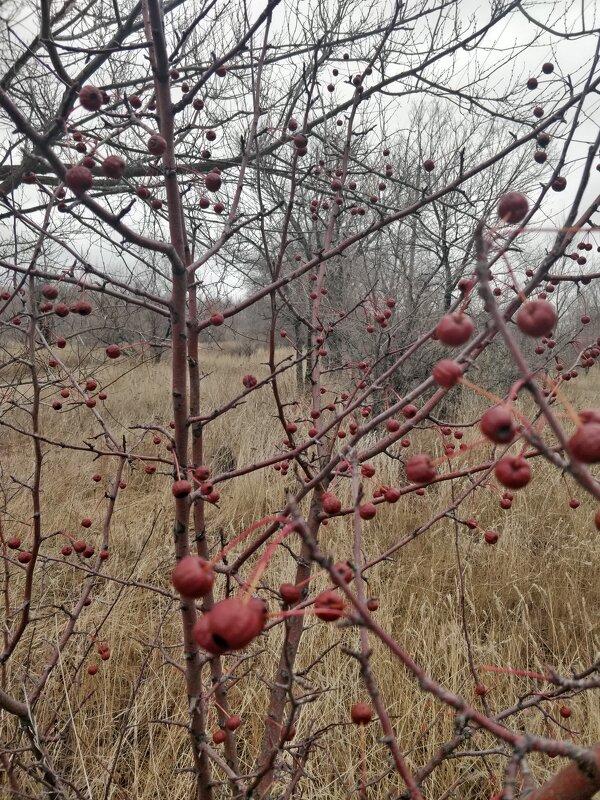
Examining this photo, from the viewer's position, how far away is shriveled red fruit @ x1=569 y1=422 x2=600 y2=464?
0.45 meters

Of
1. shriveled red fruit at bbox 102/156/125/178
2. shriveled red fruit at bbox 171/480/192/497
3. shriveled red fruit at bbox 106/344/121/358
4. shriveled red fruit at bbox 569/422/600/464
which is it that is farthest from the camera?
shriveled red fruit at bbox 106/344/121/358

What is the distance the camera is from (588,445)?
0.46m

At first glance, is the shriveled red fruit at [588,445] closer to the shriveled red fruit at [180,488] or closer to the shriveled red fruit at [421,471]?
the shriveled red fruit at [421,471]

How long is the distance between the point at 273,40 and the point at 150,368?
7.56 metres

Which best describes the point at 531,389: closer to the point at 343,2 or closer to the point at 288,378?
the point at 343,2

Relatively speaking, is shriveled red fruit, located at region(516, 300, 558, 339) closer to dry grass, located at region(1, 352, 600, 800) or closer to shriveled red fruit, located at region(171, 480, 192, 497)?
shriveled red fruit, located at region(171, 480, 192, 497)

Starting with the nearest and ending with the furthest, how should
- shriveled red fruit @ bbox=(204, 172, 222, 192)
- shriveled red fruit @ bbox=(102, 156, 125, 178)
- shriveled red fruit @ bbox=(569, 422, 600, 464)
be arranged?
shriveled red fruit @ bbox=(569, 422, 600, 464)
shriveled red fruit @ bbox=(102, 156, 125, 178)
shriveled red fruit @ bbox=(204, 172, 222, 192)

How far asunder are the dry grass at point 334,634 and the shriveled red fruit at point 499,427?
94 cm

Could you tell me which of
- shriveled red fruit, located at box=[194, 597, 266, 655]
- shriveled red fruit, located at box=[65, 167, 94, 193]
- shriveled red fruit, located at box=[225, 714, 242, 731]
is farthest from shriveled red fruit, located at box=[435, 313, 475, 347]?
shriveled red fruit, located at box=[225, 714, 242, 731]

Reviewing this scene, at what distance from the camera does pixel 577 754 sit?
0.44 metres

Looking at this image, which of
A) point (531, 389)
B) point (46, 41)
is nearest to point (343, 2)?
point (46, 41)

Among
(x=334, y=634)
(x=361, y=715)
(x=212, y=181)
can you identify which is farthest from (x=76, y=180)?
(x=334, y=634)

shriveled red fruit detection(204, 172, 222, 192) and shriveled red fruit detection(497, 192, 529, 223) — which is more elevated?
shriveled red fruit detection(204, 172, 222, 192)

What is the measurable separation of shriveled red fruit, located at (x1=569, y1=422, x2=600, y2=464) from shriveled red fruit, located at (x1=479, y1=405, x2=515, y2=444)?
0.19ft
